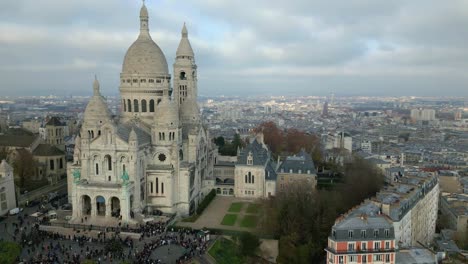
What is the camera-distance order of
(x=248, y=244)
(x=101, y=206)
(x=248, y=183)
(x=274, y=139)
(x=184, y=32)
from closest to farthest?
1. (x=248, y=244)
2. (x=101, y=206)
3. (x=248, y=183)
4. (x=184, y=32)
5. (x=274, y=139)

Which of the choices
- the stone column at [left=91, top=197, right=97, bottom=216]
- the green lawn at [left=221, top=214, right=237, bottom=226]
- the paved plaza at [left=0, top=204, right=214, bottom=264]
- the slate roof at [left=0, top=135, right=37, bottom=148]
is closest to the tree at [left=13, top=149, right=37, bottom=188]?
the slate roof at [left=0, top=135, right=37, bottom=148]

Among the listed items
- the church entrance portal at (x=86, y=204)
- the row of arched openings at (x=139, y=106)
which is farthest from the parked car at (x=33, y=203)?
the row of arched openings at (x=139, y=106)

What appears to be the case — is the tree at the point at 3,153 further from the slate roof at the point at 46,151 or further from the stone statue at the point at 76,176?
the stone statue at the point at 76,176

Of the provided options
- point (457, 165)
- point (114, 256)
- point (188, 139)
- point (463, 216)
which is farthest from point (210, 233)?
point (457, 165)

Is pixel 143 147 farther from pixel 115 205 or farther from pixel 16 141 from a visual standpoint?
pixel 16 141

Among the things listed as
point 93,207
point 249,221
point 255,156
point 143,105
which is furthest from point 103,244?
point 255,156

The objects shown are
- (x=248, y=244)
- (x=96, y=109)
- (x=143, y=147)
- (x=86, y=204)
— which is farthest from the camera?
(x=96, y=109)

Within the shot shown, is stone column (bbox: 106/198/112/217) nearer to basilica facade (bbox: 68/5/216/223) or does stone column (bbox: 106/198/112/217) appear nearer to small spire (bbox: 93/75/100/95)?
basilica facade (bbox: 68/5/216/223)
